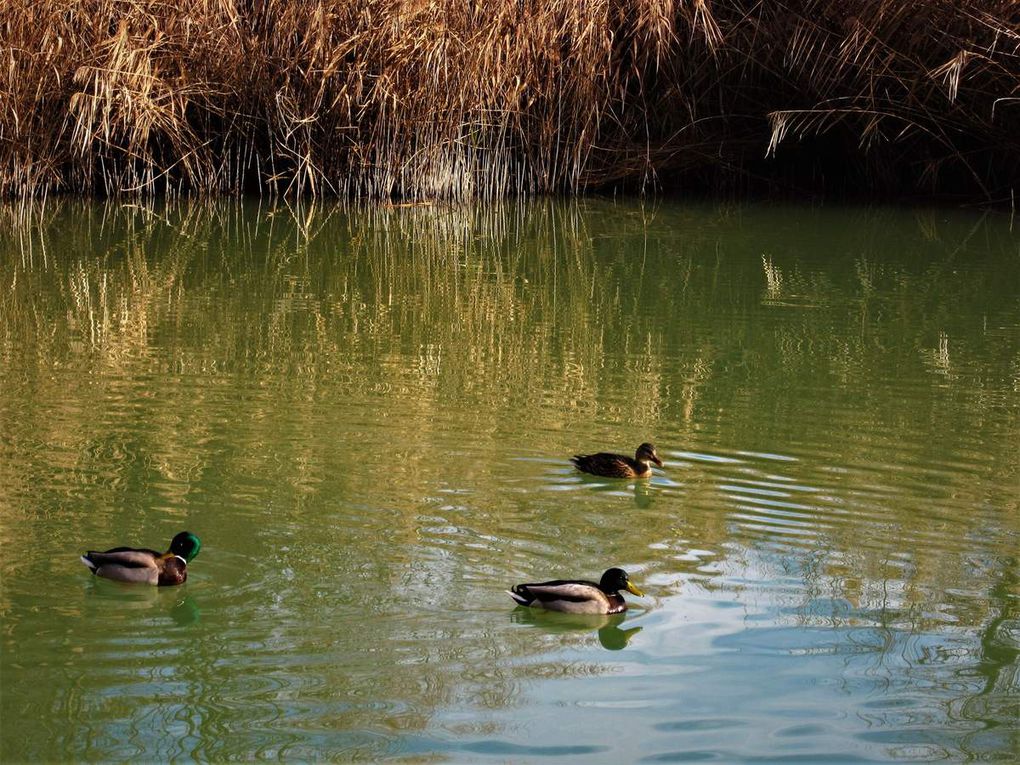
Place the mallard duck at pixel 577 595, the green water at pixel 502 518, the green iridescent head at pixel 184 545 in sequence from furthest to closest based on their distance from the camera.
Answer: the green iridescent head at pixel 184 545 → the mallard duck at pixel 577 595 → the green water at pixel 502 518

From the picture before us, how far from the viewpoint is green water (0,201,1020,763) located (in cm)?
476

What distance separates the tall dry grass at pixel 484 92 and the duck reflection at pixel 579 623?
11.6 meters

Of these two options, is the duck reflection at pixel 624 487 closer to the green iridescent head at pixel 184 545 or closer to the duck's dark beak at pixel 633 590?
the duck's dark beak at pixel 633 590

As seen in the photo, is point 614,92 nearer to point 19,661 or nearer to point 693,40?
point 693,40

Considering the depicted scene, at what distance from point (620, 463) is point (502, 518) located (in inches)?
29.9

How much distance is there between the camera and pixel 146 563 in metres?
5.54

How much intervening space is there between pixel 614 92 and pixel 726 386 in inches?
392

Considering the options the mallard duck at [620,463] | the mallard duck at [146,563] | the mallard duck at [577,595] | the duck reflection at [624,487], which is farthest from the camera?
the mallard duck at [620,463]

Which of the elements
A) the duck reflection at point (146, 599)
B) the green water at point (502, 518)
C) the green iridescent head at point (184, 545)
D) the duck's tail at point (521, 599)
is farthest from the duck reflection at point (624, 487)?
the duck reflection at point (146, 599)

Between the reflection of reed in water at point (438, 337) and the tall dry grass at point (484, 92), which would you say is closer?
the reflection of reed in water at point (438, 337)

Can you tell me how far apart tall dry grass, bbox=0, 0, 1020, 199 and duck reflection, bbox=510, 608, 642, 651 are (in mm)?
11632

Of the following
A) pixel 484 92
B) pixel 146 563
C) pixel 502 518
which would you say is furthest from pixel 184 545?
pixel 484 92

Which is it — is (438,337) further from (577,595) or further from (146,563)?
(577,595)

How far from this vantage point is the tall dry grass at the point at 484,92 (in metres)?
16.1
